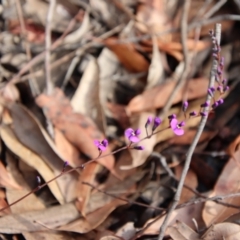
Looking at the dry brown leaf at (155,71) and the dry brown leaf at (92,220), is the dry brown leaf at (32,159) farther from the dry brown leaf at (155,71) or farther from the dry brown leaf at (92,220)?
the dry brown leaf at (155,71)

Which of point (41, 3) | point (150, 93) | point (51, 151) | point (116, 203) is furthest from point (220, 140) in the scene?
point (41, 3)

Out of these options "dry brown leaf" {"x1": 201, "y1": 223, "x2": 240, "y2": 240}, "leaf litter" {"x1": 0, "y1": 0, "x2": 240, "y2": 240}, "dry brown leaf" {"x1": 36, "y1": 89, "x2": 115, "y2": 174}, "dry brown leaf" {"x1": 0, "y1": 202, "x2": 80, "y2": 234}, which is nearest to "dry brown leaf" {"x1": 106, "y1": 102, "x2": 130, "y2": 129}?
"leaf litter" {"x1": 0, "y1": 0, "x2": 240, "y2": 240}

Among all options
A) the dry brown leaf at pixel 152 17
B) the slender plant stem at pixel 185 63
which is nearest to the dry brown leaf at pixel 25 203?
the slender plant stem at pixel 185 63

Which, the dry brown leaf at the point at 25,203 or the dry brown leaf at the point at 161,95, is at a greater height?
the dry brown leaf at the point at 161,95

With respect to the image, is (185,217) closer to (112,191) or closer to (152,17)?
(112,191)

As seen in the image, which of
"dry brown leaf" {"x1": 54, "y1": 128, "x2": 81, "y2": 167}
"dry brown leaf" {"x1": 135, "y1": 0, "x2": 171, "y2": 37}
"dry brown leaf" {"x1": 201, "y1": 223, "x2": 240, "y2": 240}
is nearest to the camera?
"dry brown leaf" {"x1": 201, "y1": 223, "x2": 240, "y2": 240}

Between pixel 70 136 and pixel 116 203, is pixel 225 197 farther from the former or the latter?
pixel 70 136

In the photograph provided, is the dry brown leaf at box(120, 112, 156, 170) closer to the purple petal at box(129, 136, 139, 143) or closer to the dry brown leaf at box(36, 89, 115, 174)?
the dry brown leaf at box(36, 89, 115, 174)
